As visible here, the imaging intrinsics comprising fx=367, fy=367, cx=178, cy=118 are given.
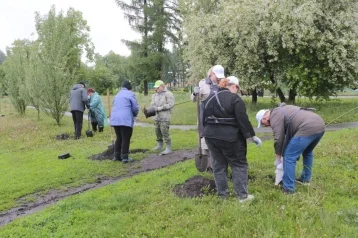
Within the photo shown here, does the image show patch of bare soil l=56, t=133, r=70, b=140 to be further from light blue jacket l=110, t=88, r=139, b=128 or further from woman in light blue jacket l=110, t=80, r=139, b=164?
light blue jacket l=110, t=88, r=139, b=128

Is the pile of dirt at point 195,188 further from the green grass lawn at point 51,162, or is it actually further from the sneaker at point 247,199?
the green grass lawn at point 51,162

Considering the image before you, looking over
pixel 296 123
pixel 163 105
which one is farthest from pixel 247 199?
pixel 163 105

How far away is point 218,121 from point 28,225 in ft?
11.0

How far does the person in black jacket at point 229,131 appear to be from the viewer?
17.8 ft

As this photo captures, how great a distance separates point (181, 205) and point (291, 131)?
2096 mm

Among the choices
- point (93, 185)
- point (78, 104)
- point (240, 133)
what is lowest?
point (93, 185)

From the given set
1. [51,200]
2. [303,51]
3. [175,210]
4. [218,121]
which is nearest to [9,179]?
[51,200]

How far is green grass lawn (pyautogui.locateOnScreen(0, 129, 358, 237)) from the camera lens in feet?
15.8

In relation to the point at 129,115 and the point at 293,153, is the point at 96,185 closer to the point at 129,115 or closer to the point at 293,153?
the point at 129,115

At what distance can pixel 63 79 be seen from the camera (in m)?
19.1

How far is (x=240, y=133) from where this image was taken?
218 inches

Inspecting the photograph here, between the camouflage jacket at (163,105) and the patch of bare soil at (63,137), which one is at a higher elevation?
the camouflage jacket at (163,105)

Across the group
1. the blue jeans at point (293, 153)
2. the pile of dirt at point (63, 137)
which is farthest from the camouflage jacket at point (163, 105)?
the pile of dirt at point (63, 137)

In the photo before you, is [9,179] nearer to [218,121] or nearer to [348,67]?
[218,121]
